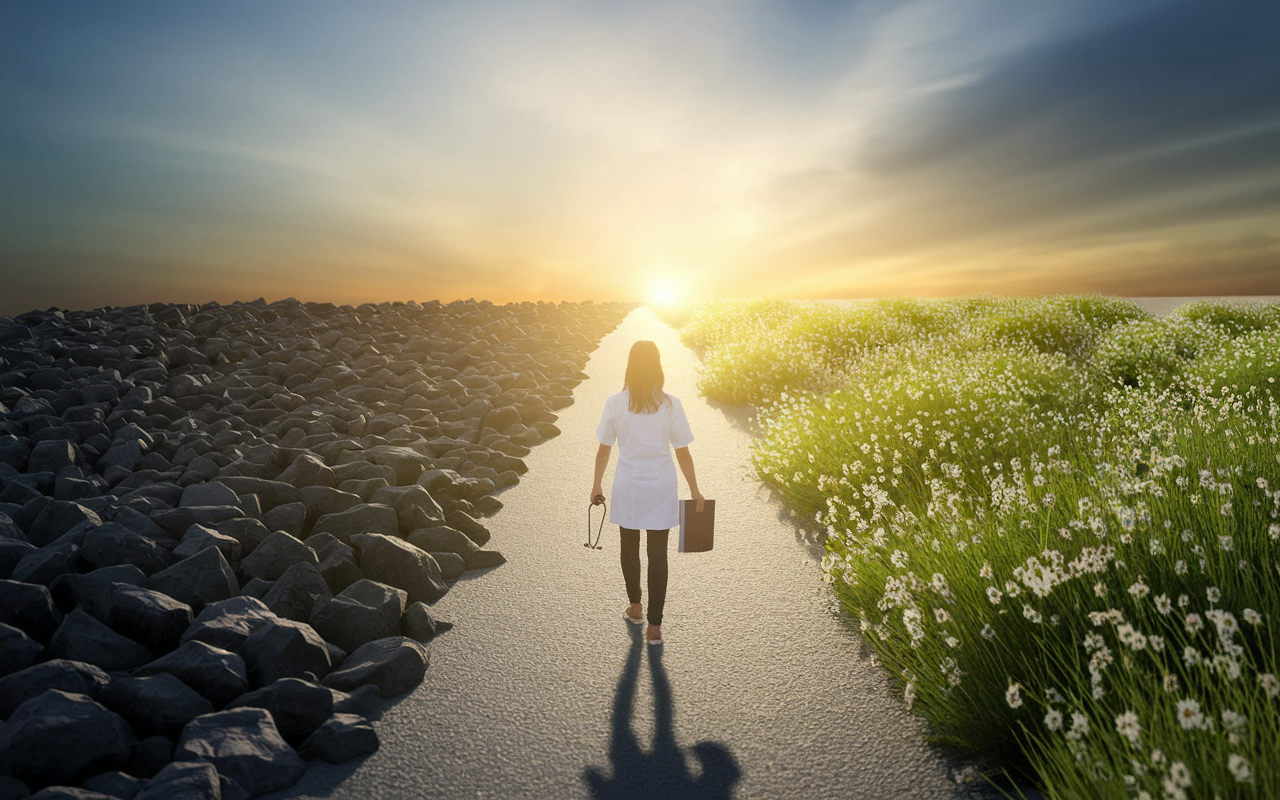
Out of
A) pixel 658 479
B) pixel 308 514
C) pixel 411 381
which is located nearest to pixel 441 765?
pixel 658 479

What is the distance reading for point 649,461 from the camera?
4.82m

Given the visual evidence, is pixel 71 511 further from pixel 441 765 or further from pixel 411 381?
pixel 411 381

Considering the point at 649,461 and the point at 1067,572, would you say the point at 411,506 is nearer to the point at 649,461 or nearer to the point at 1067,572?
the point at 649,461

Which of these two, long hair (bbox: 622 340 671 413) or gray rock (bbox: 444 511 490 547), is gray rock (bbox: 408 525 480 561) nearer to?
gray rock (bbox: 444 511 490 547)

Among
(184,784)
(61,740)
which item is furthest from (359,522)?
(184,784)

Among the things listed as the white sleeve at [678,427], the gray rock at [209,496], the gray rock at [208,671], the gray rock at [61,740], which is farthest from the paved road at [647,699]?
the gray rock at [209,496]

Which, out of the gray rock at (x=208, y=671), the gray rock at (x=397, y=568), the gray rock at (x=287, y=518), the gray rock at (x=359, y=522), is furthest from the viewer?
the gray rock at (x=287, y=518)

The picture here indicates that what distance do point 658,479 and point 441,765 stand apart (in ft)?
7.26

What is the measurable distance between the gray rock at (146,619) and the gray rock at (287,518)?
5.78 ft

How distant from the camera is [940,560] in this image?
4293mm

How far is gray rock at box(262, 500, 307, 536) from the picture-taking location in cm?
625

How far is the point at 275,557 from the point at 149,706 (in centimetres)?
194

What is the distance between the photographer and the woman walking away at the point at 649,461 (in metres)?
4.77

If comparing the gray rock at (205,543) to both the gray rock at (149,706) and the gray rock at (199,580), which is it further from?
the gray rock at (149,706)
